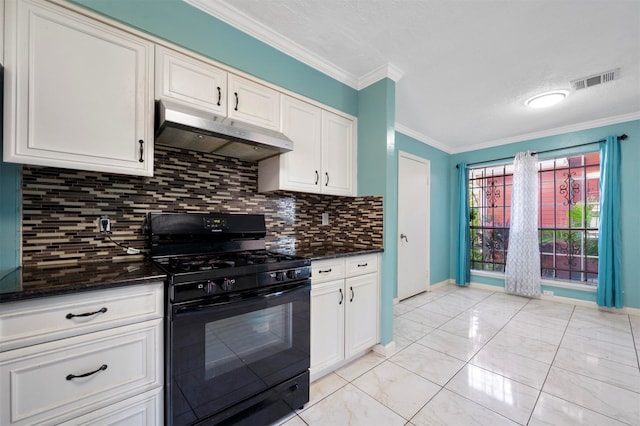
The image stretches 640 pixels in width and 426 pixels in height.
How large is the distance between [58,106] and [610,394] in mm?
3789

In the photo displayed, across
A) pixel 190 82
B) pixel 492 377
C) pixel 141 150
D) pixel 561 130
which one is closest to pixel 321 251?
pixel 141 150

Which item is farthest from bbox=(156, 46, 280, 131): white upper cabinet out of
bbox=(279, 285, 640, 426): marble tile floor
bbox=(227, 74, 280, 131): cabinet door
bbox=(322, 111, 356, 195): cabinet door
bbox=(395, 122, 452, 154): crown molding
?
bbox=(395, 122, 452, 154): crown molding

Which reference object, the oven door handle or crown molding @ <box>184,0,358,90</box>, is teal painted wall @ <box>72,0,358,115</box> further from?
the oven door handle

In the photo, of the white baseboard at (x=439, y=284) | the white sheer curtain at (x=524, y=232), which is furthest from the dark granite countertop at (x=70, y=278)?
the white sheer curtain at (x=524, y=232)

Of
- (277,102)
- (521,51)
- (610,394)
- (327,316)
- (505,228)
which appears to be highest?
(521,51)

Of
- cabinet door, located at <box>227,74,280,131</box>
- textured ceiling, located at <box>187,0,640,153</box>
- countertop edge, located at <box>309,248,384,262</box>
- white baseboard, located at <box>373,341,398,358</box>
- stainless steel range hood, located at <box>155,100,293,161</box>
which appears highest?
textured ceiling, located at <box>187,0,640,153</box>

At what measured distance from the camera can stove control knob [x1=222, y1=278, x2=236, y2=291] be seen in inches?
51.4

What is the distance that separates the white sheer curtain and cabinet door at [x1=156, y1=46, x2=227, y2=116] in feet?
14.7

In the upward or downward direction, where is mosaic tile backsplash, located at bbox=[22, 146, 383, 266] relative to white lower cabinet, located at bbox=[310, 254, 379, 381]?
upward

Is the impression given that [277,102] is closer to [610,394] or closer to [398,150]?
[398,150]

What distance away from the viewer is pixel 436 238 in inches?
180

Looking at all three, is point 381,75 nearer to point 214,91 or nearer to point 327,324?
point 214,91

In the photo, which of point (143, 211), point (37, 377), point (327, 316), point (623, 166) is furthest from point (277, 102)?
point (623, 166)

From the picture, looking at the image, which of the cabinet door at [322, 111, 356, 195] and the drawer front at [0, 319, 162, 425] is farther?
the cabinet door at [322, 111, 356, 195]
